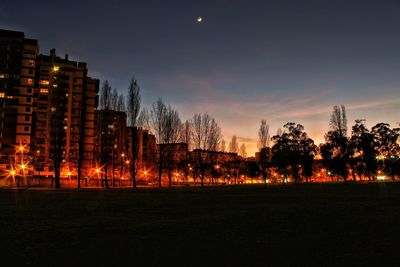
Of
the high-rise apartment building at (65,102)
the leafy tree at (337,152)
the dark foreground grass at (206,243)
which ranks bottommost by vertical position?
the dark foreground grass at (206,243)

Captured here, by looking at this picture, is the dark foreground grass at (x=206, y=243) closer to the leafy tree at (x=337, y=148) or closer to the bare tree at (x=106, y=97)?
the bare tree at (x=106, y=97)

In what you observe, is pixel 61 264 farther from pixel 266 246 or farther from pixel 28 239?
pixel 266 246

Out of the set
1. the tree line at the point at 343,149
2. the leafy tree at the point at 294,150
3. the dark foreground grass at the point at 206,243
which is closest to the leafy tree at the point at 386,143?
the tree line at the point at 343,149

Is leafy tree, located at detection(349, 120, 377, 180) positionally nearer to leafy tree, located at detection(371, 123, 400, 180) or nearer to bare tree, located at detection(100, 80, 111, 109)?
leafy tree, located at detection(371, 123, 400, 180)

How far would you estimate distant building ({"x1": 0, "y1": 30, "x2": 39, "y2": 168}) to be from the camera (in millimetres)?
103375

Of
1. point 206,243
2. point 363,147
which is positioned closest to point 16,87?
point 363,147

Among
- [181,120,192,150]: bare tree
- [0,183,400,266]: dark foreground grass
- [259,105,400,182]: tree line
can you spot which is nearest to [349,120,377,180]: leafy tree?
[259,105,400,182]: tree line

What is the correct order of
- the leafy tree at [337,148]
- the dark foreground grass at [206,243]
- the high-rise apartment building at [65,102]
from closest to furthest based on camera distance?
the dark foreground grass at [206,243] < the leafy tree at [337,148] < the high-rise apartment building at [65,102]

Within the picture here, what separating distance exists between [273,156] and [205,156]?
32.1 meters

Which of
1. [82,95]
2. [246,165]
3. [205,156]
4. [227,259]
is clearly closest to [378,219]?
[227,259]

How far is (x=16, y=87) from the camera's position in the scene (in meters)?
106

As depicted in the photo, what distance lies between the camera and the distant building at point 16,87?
103 m

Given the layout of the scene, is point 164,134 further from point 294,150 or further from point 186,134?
point 294,150

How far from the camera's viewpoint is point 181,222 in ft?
37.3
